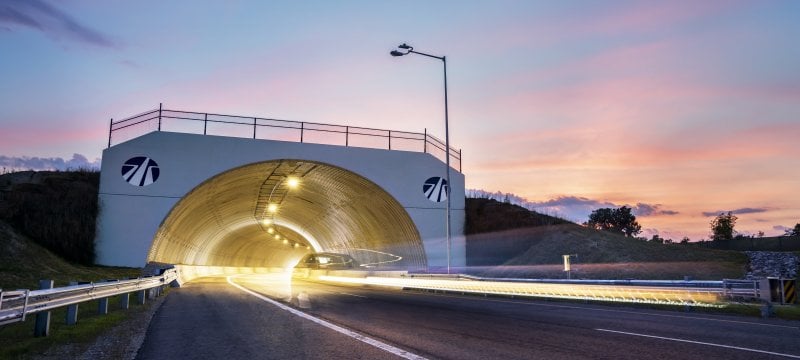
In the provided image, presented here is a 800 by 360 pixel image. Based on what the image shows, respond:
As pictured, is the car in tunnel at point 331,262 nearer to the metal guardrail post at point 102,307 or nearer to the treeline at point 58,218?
the treeline at point 58,218

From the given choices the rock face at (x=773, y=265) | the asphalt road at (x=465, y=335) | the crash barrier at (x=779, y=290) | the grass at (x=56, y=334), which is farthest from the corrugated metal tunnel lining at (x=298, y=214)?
the crash barrier at (x=779, y=290)

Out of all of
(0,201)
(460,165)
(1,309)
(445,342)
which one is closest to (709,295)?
(445,342)

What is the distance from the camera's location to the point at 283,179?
109ft

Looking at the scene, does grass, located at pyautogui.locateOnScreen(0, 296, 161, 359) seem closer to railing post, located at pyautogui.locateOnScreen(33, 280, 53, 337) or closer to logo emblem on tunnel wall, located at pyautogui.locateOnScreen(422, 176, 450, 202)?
railing post, located at pyautogui.locateOnScreen(33, 280, 53, 337)

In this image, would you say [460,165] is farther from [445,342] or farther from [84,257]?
[445,342]

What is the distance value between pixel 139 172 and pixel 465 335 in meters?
22.0

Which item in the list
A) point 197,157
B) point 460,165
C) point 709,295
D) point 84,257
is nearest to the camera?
point 709,295

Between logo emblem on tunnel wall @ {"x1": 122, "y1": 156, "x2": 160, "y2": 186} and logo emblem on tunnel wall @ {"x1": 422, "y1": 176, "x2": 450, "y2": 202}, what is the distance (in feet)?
43.3

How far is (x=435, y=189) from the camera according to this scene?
30922mm

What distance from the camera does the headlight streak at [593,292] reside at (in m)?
15.3

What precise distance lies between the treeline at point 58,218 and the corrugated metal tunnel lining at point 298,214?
113 inches

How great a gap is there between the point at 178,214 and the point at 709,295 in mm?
24000

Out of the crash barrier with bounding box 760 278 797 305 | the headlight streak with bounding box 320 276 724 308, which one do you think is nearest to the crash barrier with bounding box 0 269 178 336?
the headlight streak with bounding box 320 276 724 308

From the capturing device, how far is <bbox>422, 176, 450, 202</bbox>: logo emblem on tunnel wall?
30.8m
